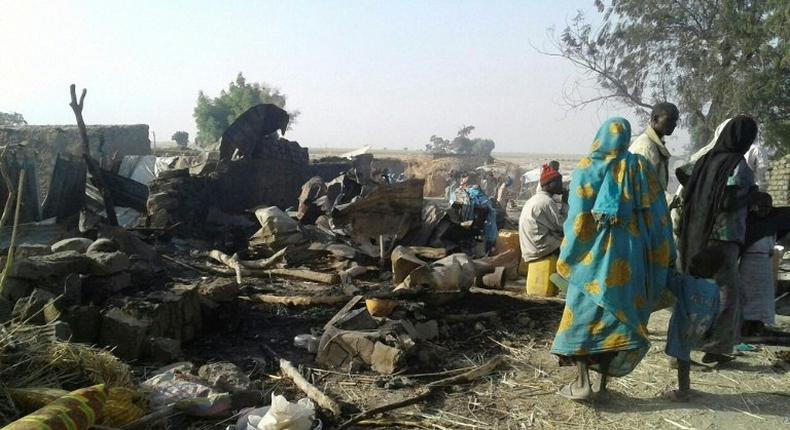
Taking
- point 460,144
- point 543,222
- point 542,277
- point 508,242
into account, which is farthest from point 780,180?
point 460,144

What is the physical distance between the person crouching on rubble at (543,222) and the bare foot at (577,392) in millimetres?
2947

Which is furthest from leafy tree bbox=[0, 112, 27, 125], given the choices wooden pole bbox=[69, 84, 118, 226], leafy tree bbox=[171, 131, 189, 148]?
wooden pole bbox=[69, 84, 118, 226]

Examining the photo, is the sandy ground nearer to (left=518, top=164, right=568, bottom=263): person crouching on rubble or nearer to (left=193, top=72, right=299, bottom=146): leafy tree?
(left=518, top=164, right=568, bottom=263): person crouching on rubble

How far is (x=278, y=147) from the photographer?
56.0ft

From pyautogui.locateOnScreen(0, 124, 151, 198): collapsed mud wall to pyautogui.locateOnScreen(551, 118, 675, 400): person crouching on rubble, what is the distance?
16.7 m

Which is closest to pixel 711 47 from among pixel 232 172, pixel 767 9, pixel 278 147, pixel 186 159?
pixel 767 9

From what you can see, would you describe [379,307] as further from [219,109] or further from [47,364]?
[219,109]

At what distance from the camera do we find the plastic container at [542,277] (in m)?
7.04

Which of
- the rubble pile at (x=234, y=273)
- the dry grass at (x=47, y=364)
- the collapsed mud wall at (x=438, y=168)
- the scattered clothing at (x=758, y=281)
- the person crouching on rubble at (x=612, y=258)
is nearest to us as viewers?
the dry grass at (x=47, y=364)

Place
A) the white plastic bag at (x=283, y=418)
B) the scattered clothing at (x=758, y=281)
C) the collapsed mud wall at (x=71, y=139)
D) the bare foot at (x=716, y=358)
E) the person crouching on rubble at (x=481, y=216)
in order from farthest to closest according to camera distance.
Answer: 1. the collapsed mud wall at (x=71, y=139)
2. the person crouching on rubble at (x=481, y=216)
3. the scattered clothing at (x=758, y=281)
4. the bare foot at (x=716, y=358)
5. the white plastic bag at (x=283, y=418)

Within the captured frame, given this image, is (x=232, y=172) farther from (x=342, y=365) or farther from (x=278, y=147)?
(x=342, y=365)

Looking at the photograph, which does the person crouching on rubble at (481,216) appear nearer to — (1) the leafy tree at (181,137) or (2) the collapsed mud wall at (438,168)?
(2) the collapsed mud wall at (438,168)

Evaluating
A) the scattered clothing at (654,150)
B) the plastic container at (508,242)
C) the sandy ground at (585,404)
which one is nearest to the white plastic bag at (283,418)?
the sandy ground at (585,404)

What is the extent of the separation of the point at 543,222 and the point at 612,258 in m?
3.23
